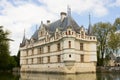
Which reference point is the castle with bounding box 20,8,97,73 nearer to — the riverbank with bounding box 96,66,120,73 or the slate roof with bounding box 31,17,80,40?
the slate roof with bounding box 31,17,80,40

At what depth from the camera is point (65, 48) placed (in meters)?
34.8

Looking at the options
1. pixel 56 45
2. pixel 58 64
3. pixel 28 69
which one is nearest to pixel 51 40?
pixel 56 45

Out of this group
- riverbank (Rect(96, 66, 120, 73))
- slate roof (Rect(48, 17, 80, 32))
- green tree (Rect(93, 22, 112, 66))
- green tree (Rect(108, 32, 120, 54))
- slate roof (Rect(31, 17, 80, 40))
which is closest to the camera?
slate roof (Rect(48, 17, 80, 32))

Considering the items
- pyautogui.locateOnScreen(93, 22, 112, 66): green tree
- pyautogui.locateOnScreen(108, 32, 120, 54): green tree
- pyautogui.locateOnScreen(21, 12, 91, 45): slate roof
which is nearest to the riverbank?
pyautogui.locateOnScreen(108, 32, 120, 54): green tree

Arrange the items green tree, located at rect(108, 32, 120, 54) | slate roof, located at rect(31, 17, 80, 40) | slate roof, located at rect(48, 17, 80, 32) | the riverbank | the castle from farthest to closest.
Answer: green tree, located at rect(108, 32, 120, 54) → the riverbank → slate roof, located at rect(31, 17, 80, 40) → slate roof, located at rect(48, 17, 80, 32) → the castle

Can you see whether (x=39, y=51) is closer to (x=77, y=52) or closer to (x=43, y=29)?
(x=43, y=29)

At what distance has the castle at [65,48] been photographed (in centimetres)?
3491

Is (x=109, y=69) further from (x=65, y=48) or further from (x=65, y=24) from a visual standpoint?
(x=65, y=24)

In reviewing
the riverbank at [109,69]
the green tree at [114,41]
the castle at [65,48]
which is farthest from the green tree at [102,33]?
the castle at [65,48]

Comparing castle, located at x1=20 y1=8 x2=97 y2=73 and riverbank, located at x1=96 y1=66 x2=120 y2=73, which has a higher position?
castle, located at x1=20 y1=8 x2=97 y2=73

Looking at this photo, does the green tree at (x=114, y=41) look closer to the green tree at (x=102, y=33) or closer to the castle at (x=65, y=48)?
the green tree at (x=102, y=33)

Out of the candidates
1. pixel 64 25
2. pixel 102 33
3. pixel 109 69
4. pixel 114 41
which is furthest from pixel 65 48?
pixel 102 33

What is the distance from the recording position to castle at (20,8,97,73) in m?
34.9

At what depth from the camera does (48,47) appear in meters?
41.1
